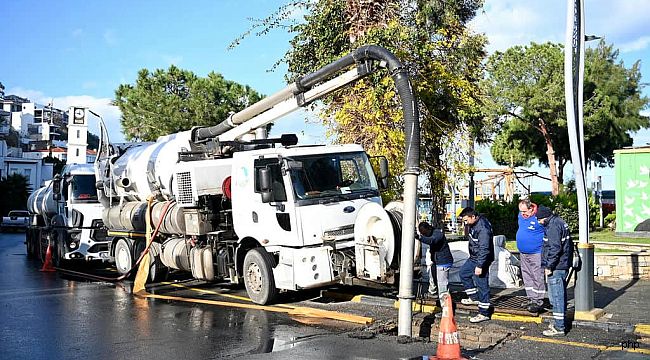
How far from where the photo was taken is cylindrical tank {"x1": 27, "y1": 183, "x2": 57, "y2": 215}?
21406 mm

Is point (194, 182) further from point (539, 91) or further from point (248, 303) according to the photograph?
point (539, 91)

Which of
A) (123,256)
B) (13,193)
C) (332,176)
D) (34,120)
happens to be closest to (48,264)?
(123,256)

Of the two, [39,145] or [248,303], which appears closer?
[248,303]

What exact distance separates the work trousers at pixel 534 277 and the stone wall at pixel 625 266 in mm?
4060

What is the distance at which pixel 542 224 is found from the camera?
9.31 metres

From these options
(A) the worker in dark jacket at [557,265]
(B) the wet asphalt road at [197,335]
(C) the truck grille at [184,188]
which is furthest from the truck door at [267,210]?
(A) the worker in dark jacket at [557,265]

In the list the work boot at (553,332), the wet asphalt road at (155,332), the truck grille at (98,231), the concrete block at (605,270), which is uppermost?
the truck grille at (98,231)

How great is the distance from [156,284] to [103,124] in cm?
520

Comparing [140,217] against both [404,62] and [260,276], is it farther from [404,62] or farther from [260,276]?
[404,62]

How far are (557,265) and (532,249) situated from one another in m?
1.14

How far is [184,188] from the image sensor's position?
42.9ft

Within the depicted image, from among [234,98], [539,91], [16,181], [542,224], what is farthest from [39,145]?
[542,224]

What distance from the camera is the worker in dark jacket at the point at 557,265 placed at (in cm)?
862

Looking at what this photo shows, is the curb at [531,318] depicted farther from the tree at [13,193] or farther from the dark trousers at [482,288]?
the tree at [13,193]
